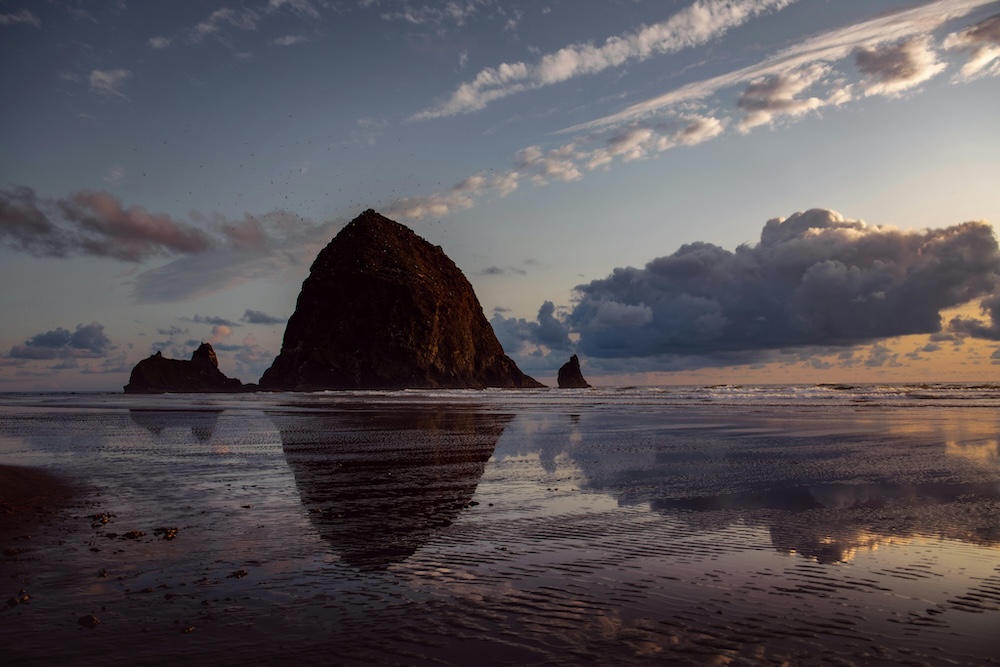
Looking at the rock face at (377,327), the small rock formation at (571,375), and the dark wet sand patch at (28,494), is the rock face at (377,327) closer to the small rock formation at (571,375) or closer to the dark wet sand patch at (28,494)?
the small rock formation at (571,375)

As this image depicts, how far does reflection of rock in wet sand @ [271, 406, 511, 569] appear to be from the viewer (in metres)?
7.55

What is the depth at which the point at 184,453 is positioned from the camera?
56.0 feet

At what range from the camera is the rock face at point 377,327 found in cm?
13675

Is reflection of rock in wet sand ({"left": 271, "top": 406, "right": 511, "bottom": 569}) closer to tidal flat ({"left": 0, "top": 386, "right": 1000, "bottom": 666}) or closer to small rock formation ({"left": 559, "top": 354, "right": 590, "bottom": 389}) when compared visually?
tidal flat ({"left": 0, "top": 386, "right": 1000, "bottom": 666})

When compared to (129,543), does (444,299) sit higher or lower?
higher

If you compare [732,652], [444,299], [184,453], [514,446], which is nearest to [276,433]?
[184,453]

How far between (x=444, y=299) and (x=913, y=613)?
152 m

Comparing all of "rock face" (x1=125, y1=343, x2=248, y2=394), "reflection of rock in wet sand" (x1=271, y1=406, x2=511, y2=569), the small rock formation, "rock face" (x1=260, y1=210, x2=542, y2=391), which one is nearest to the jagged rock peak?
"rock face" (x1=125, y1=343, x2=248, y2=394)

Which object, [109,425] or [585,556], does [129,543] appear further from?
[109,425]

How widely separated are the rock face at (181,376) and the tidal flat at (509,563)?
14984cm

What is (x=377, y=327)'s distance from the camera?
142 m

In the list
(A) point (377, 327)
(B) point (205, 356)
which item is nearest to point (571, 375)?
(A) point (377, 327)

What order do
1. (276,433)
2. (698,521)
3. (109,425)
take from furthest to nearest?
(109,425) < (276,433) < (698,521)

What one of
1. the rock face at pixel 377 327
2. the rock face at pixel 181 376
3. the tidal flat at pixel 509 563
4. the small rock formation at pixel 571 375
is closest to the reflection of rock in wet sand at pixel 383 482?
the tidal flat at pixel 509 563
